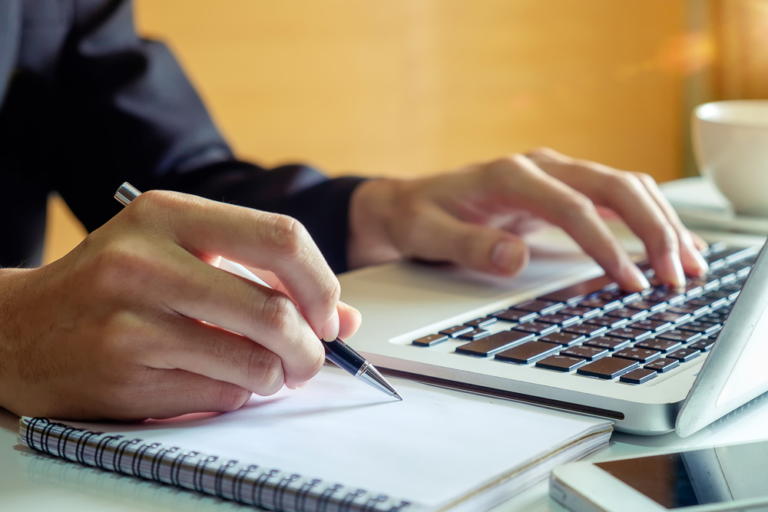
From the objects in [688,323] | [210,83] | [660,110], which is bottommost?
[660,110]

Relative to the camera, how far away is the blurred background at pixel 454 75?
188 cm

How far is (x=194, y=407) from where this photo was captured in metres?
0.40

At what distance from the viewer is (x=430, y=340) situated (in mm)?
495

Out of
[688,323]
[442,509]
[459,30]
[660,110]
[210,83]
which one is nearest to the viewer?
[442,509]

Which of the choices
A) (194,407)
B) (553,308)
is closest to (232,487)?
(194,407)

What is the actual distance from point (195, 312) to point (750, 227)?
27.1 inches

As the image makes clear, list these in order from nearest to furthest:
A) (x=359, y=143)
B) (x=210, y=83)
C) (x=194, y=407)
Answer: (x=194, y=407) → (x=210, y=83) → (x=359, y=143)

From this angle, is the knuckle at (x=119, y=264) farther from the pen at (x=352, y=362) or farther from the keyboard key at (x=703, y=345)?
the keyboard key at (x=703, y=345)

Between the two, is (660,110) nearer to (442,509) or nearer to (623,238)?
(623,238)

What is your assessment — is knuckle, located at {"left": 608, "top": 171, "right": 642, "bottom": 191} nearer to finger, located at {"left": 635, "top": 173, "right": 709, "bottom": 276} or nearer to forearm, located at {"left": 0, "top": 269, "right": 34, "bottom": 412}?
finger, located at {"left": 635, "top": 173, "right": 709, "bottom": 276}

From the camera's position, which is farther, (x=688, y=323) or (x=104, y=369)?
(x=688, y=323)

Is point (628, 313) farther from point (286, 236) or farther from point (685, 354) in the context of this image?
point (286, 236)

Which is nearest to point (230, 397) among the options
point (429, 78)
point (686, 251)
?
point (686, 251)

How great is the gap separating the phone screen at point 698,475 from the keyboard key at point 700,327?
0.52 ft
